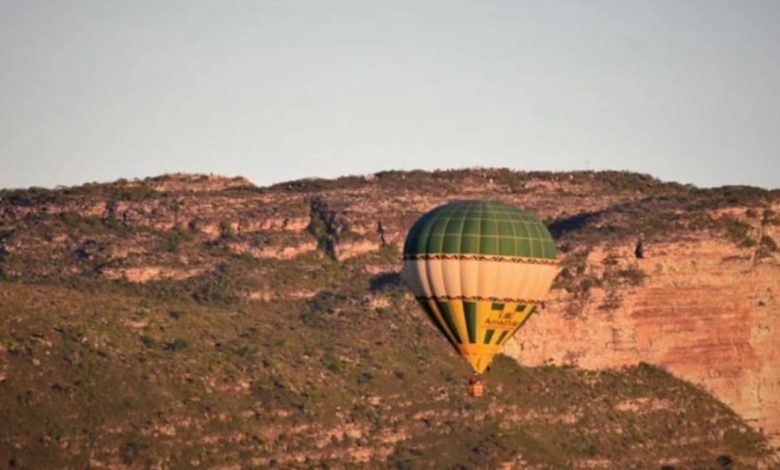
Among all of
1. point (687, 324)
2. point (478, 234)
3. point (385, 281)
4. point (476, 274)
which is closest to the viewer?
point (476, 274)

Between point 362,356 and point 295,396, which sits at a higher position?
point 362,356

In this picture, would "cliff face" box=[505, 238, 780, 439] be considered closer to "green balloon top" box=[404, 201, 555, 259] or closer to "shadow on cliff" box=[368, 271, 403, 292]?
"shadow on cliff" box=[368, 271, 403, 292]

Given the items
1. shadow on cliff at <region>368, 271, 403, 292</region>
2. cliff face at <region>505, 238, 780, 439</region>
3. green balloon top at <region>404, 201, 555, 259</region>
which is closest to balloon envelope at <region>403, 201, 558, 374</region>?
green balloon top at <region>404, 201, 555, 259</region>

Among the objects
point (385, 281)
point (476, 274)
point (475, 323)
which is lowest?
point (475, 323)

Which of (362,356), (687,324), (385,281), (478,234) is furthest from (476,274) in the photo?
(385,281)

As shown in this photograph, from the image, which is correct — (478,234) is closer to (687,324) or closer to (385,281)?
(687,324)

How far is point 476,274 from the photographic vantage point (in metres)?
143

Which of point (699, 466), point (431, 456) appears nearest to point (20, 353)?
point (431, 456)

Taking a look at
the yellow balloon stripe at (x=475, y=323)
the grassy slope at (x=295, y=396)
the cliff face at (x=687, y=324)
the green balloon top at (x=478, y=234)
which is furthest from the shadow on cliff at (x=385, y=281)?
the yellow balloon stripe at (x=475, y=323)

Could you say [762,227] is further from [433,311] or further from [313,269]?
[433,311]

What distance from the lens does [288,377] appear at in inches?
7244

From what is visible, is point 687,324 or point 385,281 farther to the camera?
point 385,281

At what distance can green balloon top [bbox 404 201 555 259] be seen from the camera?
143 meters

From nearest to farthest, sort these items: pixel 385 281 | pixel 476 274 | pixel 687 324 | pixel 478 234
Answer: pixel 476 274
pixel 478 234
pixel 687 324
pixel 385 281
